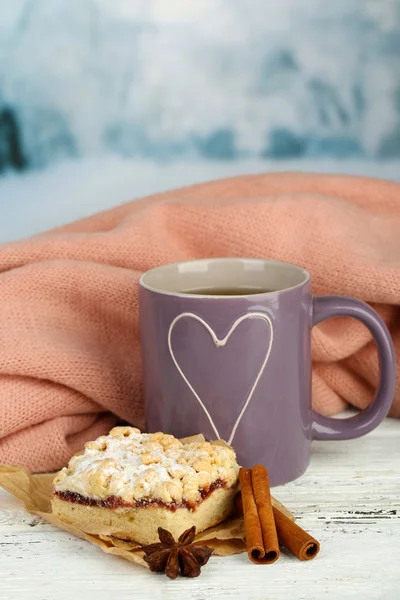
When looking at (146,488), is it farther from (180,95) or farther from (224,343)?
(180,95)

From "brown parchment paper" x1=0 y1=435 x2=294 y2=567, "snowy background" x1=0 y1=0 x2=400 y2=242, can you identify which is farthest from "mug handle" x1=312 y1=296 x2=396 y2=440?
"snowy background" x1=0 y1=0 x2=400 y2=242

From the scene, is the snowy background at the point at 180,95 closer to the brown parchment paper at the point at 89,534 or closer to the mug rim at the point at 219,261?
the mug rim at the point at 219,261

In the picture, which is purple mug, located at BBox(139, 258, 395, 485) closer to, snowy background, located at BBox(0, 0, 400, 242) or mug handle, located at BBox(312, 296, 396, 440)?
mug handle, located at BBox(312, 296, 396, 440)

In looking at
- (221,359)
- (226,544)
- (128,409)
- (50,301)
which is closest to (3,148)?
(50,301)

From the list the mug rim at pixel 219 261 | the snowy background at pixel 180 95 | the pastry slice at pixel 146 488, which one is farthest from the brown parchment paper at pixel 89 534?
the snowy background at pixel 180 95

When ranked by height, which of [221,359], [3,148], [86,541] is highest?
[3,148]

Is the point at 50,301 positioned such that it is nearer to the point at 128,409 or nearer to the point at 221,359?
the point at 128,409
